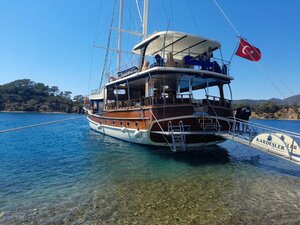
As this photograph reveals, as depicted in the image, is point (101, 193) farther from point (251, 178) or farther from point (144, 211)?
point (251, 178)

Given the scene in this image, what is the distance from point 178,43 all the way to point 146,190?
11808 mm

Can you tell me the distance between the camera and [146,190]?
8.55m

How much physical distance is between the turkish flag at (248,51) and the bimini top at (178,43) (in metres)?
3.29

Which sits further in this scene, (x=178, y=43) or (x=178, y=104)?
(x=178, y=43)

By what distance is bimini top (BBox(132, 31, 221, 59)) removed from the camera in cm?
1536

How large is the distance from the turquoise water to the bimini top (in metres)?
7.48

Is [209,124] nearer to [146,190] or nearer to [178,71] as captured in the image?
[178,71]

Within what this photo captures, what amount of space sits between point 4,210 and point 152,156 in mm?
8932

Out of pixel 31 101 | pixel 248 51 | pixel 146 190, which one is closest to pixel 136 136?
pixel 146 190

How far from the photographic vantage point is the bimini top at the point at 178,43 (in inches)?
605

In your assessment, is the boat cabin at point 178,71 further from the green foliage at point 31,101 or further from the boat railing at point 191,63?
the green foliage at point 31,101

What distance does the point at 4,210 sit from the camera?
673cm

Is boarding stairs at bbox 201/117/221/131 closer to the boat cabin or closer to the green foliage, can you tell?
the boat cabin

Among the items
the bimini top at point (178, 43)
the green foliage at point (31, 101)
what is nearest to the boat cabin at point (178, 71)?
the bimini top at point (178, 43)
